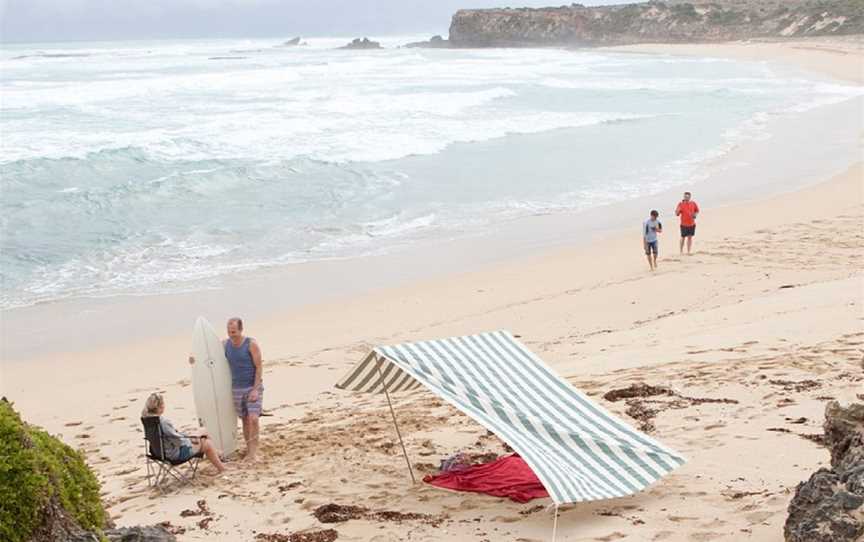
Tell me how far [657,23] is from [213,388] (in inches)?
4621

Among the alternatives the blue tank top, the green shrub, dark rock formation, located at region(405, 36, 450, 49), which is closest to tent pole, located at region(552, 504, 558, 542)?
the green shrub

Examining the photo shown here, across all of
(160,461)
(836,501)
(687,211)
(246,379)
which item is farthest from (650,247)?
(836,501)

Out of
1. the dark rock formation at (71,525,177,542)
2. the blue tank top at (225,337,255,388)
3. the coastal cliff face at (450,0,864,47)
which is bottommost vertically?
the dark rock formation at (71,525,177,542)

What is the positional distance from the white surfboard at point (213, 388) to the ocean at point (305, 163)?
7217mm

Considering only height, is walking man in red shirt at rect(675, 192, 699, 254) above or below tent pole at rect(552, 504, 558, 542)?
above

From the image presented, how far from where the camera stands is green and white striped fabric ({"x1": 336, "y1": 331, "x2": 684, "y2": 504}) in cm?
683

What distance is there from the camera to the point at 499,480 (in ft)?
24.7

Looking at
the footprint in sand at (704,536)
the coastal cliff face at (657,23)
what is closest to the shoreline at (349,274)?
the footprint in sand at (704,536)

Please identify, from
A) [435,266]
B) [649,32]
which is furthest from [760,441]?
[649,32]

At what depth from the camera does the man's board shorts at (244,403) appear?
28.8ft

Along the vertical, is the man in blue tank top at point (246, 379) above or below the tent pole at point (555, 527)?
above

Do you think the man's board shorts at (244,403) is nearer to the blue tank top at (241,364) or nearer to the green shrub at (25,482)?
the blue tank top at (241,364)

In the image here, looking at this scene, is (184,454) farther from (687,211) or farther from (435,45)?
(435,45)

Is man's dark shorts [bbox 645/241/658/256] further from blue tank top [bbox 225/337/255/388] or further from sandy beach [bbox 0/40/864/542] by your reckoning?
blue tank top [bbox 225/337/255/388]
